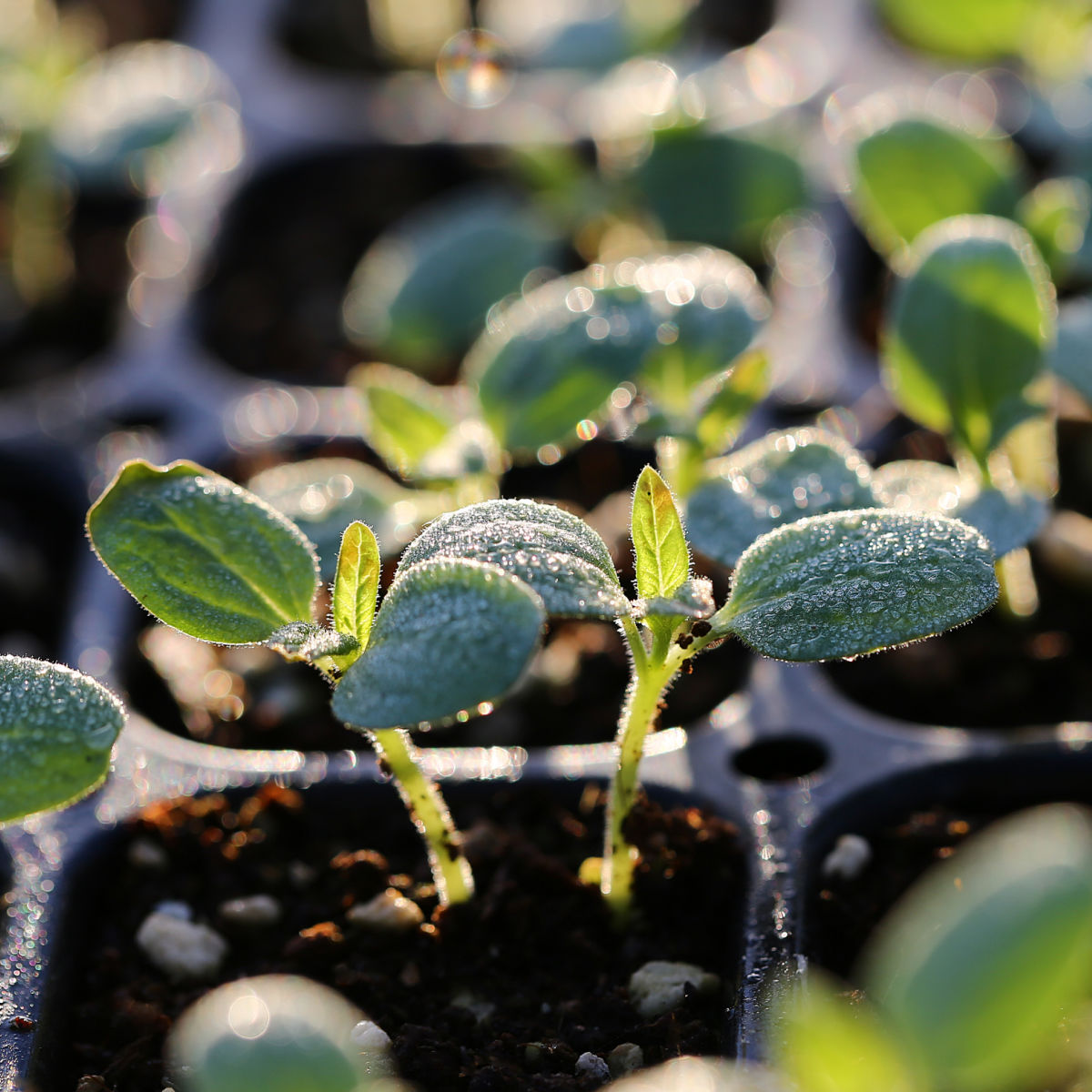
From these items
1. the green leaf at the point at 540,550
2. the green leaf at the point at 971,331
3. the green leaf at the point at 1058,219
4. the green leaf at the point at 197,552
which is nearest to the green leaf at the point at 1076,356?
the green leaf at the point at 971,331

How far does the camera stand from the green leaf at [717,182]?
1297 mm

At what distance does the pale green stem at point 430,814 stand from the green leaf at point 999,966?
1.01ft

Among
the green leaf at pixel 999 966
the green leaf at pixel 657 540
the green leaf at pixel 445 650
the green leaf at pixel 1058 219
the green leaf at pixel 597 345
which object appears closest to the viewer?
the green leaf at pixel 999 966

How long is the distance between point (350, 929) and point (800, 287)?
79cm

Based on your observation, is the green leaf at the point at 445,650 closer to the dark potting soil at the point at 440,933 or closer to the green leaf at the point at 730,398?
the dark potting soil at the point at 440,933

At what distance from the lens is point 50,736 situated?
23.3 inches

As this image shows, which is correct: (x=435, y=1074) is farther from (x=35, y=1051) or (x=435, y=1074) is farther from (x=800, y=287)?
(x=800, y=287)

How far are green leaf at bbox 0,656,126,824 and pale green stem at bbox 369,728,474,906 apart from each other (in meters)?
0.13

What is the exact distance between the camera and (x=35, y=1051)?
0.70 m

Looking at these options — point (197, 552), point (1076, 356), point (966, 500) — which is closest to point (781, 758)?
point (966, 500)

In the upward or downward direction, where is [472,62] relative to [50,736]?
upward

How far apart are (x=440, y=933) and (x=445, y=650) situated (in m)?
0.28

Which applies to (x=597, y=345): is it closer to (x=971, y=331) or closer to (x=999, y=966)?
(x=971, y=331)

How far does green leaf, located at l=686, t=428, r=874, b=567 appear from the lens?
0.74 metres
